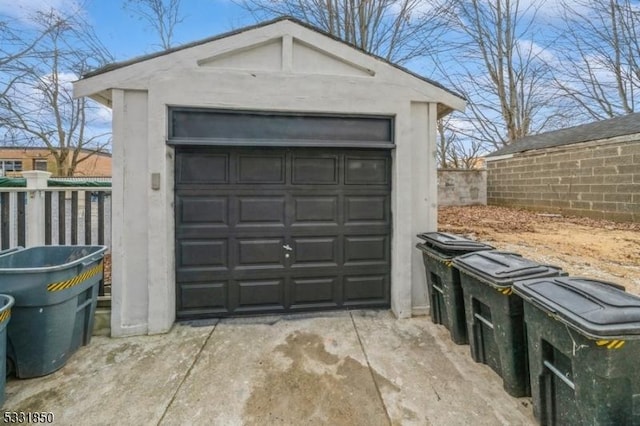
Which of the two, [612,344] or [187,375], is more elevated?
[612,344]

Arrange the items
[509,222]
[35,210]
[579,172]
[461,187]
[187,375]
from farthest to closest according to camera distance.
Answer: [461,187] < [579,172] < [509,222] < [35,210] < [187,375]

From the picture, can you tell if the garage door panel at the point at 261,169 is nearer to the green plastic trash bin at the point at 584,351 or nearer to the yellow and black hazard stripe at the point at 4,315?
the yellow and black hazard stripe at the point at 4,315

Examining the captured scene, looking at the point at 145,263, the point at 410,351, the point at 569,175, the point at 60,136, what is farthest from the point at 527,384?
the point at 60,136

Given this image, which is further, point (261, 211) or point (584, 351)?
point (261, 211)

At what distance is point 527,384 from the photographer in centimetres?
247

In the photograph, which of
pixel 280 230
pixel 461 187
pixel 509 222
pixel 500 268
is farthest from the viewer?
pixel 461 187

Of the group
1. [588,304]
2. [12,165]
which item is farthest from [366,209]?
[12,165]

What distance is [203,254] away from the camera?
12.8 feet

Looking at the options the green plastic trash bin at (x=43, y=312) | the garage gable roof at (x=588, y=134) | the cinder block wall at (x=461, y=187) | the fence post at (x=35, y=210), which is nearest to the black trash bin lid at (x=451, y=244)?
the green plastic trash bin at (x=43, y=312)

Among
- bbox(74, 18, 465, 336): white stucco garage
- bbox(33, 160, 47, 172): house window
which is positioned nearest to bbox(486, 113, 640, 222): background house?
bbox(74, 18, 465, 336): white stucco garage

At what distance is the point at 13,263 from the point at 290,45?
155 inches

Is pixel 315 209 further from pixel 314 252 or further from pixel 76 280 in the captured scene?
pixel 76 280

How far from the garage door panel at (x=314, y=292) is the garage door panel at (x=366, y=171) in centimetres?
139

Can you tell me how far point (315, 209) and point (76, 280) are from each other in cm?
268
